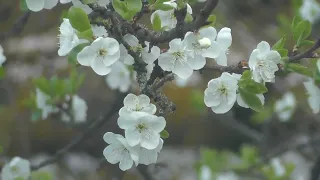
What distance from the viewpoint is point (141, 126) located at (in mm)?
1042

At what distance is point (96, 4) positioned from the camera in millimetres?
1132

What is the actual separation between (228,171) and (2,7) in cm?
145

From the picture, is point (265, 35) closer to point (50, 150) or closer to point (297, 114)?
point (297, 114)

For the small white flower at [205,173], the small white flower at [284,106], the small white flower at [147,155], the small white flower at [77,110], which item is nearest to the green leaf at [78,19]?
the small white flower at [147,155]

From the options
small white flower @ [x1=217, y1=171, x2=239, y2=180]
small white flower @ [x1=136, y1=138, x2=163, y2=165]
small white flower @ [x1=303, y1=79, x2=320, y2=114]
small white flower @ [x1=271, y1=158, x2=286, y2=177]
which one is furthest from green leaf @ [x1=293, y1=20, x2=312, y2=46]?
small white flower @ [x1=217, y1=171, x2=239, y2=180]

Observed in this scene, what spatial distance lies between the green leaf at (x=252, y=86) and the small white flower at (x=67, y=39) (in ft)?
1.11

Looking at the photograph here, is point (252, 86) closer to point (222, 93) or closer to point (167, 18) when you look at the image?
point (222, 93)

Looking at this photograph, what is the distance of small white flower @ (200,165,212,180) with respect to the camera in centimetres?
237

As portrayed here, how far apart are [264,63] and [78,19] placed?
39 cm

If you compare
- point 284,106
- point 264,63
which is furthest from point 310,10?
point 264,63

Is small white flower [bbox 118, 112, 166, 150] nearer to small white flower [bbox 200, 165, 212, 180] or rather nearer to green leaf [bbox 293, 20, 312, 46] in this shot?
green leaf [bbox 293, 20, 312, 46]

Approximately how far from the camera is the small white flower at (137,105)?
1060 mm

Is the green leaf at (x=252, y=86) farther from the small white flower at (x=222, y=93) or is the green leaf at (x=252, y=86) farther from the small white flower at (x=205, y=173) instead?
the small white flower at (x=205, y=173)

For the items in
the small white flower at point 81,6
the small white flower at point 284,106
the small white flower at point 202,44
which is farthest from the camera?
the small white flower at point 284,106
